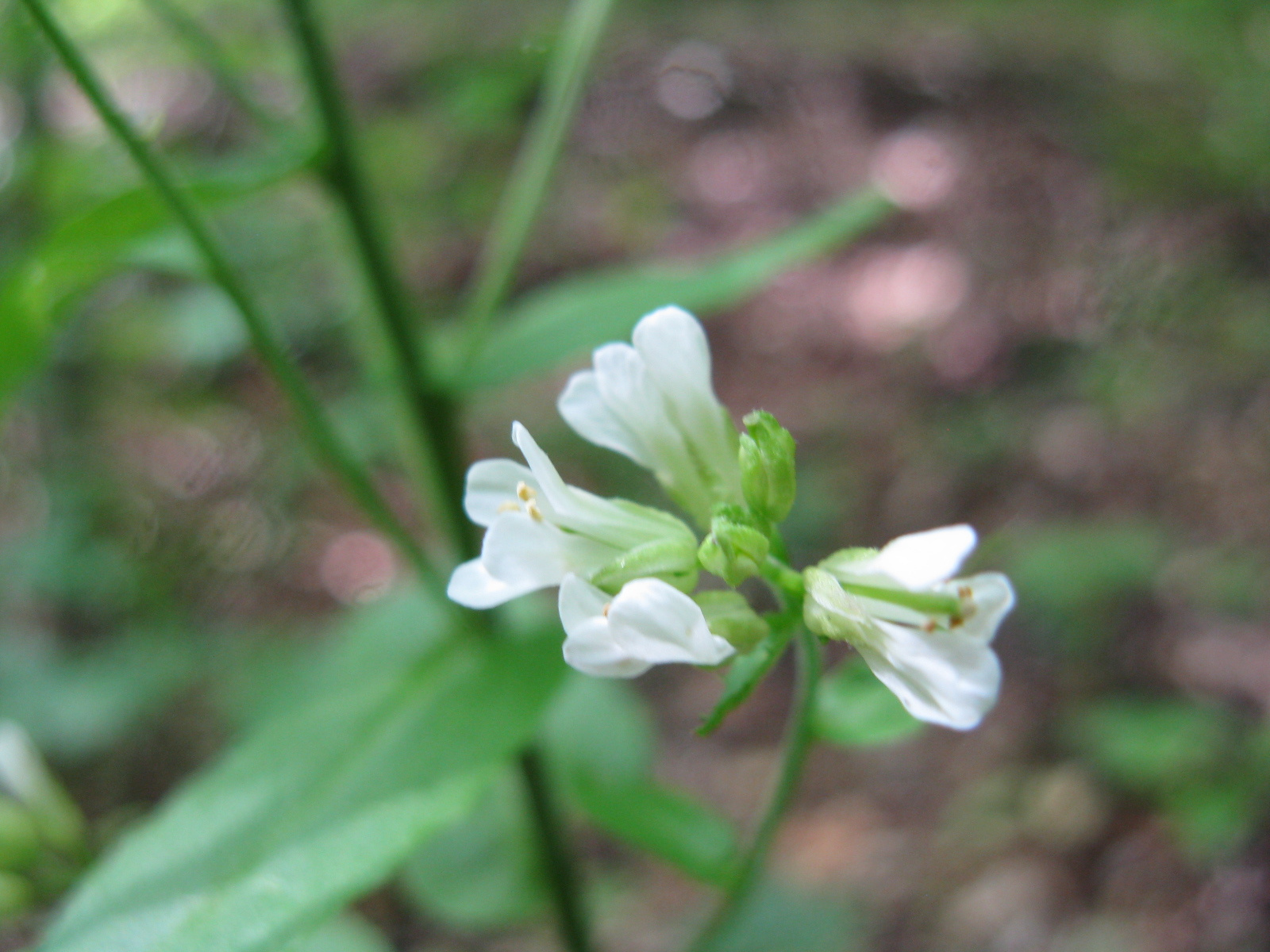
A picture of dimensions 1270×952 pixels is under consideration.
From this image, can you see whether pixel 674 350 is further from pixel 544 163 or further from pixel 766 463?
pixel 544 163

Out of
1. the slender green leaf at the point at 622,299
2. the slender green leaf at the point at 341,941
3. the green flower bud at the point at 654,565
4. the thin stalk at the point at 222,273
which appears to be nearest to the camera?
the green flower bud at the point at 654,565

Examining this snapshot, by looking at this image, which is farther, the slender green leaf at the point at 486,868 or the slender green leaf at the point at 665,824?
the slender green leaf at the point at 486,868

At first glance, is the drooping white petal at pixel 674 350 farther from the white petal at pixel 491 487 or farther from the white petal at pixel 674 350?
the white petal at pixel 491 487

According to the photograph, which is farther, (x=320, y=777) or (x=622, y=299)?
(x=622, y=299)

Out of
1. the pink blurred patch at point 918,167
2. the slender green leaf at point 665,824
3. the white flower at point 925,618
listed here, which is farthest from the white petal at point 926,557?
the pink blurred patch at point 918,167

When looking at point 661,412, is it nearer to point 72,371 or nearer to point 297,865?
point 297,865

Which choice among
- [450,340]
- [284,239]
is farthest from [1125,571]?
[284,239]

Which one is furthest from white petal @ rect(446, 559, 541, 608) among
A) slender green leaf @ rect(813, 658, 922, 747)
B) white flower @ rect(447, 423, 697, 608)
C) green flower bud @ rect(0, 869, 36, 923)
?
green flower bud @ rect(0, 869, 36, 923)

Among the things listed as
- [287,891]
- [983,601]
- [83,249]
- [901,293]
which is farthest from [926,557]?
[901,293]

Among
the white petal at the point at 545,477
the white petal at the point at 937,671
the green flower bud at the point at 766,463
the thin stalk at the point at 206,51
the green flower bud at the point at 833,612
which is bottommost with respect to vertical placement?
the white petal at the point at 937,671
